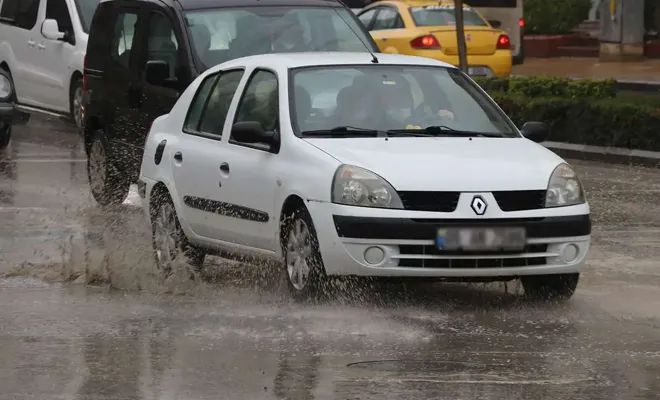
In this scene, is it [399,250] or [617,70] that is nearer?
[399,250]

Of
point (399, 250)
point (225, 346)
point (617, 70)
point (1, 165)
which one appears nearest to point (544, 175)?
point (399, 250)

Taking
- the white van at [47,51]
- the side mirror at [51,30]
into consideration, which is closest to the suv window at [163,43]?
the white van at [47,51]

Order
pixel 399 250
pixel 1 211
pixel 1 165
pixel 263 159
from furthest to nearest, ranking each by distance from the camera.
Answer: pixel 1 165
pixel 1 211
pixel 263 159
pixel 399 250

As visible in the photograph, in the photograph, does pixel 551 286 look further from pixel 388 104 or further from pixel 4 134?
pixel 4 134

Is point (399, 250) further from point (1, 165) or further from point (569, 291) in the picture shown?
point (1, 165)

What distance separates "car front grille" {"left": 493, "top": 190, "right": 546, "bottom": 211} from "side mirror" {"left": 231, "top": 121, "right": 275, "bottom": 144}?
148cm

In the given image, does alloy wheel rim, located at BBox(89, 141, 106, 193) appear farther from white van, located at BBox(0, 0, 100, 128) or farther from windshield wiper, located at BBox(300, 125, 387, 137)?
windshield wiper, located at BBox(300, 125, 387, 137)

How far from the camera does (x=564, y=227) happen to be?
9.67m

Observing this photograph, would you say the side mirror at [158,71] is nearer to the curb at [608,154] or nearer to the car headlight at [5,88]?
the car headlight at [5,88]

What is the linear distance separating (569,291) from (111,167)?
6181mm

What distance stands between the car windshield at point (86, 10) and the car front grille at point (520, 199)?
12.0 metres

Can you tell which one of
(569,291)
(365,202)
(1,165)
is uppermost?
(365,202)

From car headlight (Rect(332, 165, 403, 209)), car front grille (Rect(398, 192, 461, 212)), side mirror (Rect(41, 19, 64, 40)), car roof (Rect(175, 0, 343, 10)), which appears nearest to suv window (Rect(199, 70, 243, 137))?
car headlight (Rect(332, 165, 403, 209))

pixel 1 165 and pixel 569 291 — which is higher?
pixel 569 291
